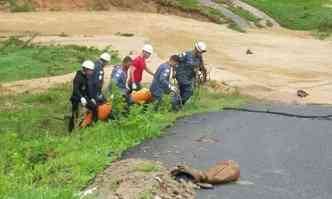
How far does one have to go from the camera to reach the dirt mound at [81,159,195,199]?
1040 centimetres

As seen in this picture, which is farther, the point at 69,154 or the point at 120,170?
the point at 69,154

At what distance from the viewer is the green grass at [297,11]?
47.2 metres

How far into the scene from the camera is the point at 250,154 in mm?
13656

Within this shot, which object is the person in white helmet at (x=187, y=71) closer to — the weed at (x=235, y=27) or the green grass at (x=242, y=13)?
the weed at (x=235, y=27)

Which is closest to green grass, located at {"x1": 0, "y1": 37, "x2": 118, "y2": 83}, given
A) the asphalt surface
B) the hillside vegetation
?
the asphalt surface

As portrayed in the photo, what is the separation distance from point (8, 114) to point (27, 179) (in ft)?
27.2

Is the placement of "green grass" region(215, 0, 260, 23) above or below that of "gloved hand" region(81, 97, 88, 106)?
below

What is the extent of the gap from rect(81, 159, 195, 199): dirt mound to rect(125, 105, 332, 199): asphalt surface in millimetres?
320

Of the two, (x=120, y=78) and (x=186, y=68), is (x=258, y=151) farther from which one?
(x=186, y=68)

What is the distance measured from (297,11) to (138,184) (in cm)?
4130

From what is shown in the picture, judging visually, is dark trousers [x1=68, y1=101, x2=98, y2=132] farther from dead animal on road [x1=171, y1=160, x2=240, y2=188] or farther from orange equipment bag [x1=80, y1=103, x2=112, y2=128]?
dead animal on road [x1=171, y1=160, x2=240, y2=188]

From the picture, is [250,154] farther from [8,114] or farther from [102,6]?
[102,6]

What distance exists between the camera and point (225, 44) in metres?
37.5

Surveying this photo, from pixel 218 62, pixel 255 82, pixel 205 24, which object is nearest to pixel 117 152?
pixel 255 82
